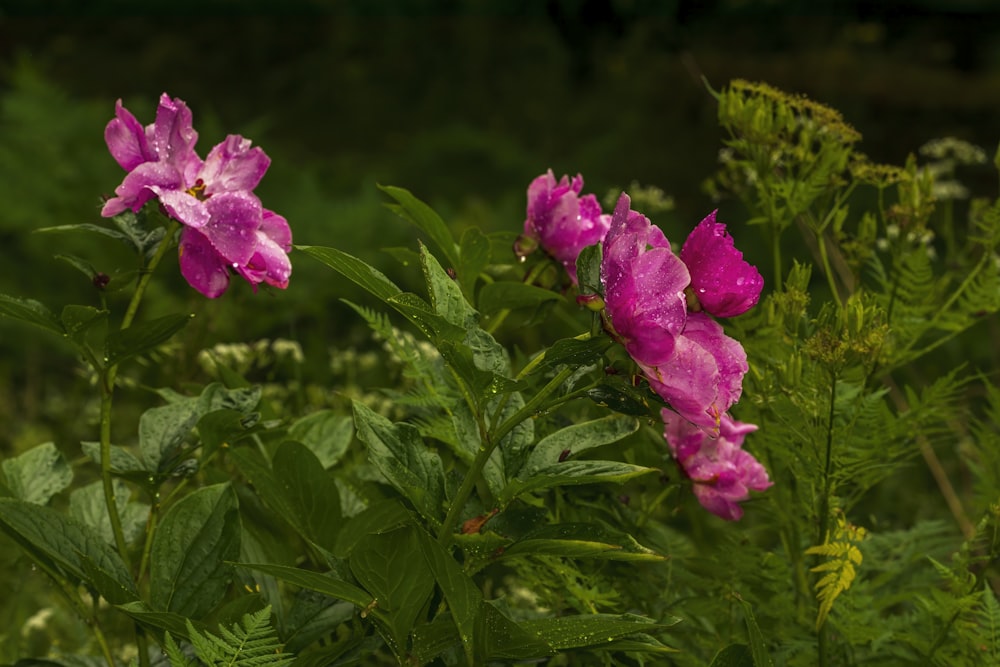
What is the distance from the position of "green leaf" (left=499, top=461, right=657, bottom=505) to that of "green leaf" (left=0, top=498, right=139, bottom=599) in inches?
11.9

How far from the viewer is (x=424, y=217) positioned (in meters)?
0.90

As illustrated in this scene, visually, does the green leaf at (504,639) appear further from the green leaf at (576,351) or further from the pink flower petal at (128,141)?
the pink flower petal at (128,141)

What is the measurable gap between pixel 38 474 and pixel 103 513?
7 centimetres

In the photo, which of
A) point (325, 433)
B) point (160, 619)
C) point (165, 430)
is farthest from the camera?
point (325, 433)

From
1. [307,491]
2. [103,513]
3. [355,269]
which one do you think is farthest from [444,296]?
[103,513]

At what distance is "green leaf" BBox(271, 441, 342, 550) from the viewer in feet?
3.14

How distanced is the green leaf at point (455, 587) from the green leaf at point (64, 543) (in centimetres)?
26

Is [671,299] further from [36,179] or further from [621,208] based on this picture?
[36,179]

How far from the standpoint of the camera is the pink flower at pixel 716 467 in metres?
1.00

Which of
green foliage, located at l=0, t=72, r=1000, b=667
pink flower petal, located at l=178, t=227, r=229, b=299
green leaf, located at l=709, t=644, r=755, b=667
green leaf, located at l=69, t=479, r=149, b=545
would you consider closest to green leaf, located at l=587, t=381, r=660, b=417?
green foliage, located at l=0, t=72, r=1000, b=667

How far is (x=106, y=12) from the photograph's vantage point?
6.93 m

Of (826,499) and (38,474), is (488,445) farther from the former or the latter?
(38,474)

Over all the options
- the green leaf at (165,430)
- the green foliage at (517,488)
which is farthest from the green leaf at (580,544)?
the green leaf at (165,430)

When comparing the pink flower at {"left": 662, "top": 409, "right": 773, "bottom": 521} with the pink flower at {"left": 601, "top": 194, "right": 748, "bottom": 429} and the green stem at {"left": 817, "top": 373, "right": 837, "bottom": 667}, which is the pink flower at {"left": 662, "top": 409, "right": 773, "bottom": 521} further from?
the pink flower at {"left": 601, "top": 194, "right": 748, "bottom": 429}
